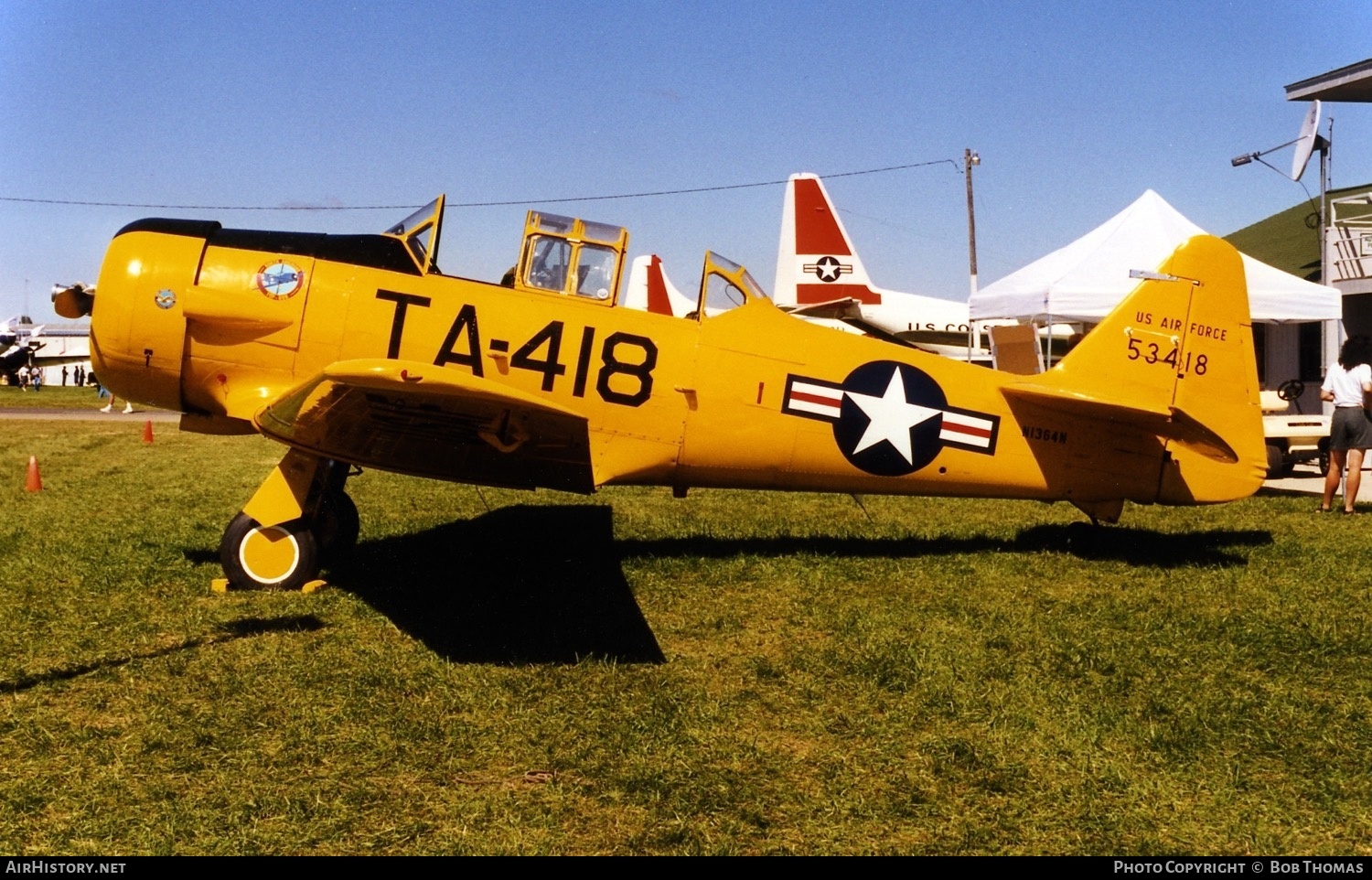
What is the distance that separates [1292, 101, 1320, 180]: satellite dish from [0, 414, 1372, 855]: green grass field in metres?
11.1

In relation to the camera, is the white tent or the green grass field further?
the white tent

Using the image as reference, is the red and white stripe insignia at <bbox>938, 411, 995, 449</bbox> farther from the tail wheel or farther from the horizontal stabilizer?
the tail wheel

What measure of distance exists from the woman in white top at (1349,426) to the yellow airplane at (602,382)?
3.09 meters

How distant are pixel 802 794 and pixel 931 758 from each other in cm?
61

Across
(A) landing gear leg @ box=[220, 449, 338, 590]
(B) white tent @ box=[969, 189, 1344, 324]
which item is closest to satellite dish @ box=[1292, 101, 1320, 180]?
(B) white tent @ box=[969, 189, 1344, 324]

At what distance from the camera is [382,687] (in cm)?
434

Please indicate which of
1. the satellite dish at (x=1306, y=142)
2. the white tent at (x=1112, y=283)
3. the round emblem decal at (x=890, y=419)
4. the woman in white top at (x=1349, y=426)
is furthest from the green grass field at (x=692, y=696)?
the satellite dish at (x=1306, y=142)

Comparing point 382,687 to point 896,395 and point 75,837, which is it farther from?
point 896,395

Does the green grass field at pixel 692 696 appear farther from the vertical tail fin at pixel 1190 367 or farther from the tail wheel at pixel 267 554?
the vertical tail fin at pixel 1190 367

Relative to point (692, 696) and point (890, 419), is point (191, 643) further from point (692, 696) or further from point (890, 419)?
point (890, 419)

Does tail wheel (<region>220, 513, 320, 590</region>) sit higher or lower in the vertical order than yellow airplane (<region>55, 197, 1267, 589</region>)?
lower

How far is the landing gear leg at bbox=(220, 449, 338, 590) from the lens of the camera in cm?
594

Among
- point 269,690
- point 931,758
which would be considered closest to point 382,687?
point 269,690
